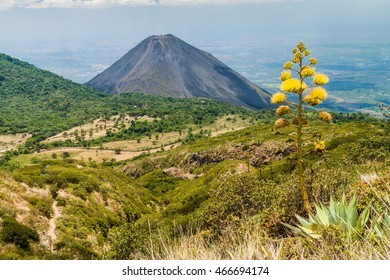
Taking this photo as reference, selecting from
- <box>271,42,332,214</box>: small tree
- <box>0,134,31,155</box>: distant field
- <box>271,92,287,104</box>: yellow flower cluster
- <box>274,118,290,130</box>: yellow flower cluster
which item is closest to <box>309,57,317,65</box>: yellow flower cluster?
<box>271,42,332,214</box>: small tree

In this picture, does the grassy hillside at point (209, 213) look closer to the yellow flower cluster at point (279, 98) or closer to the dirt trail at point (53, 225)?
the dirt trail at point (53, 225)

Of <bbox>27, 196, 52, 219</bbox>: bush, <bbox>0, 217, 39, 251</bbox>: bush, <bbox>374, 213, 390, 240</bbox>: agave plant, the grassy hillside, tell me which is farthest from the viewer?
<bbox>27, 196, 52, 219</bbox>: bush

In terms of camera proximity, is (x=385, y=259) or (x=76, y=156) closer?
(x=385, y=259)

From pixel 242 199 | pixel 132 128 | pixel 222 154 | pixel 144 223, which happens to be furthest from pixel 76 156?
pixel 242 199

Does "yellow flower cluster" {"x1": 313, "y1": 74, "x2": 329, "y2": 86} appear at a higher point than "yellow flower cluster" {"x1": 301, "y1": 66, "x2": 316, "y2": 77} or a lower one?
lower

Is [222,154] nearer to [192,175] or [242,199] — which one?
[192,175]

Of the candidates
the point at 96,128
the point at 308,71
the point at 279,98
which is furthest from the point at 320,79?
the point at 96,128

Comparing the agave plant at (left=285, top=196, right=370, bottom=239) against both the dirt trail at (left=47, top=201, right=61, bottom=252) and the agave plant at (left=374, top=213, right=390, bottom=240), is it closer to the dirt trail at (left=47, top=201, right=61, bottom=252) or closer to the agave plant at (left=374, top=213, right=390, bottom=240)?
the agave plant at (left=374, top=213, right=390, bottom=240)

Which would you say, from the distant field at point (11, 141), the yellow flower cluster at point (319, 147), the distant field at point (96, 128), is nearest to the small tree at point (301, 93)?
the yellow flower cluster at point (319, 147)

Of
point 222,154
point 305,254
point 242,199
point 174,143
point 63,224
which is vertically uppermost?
point 305,254
